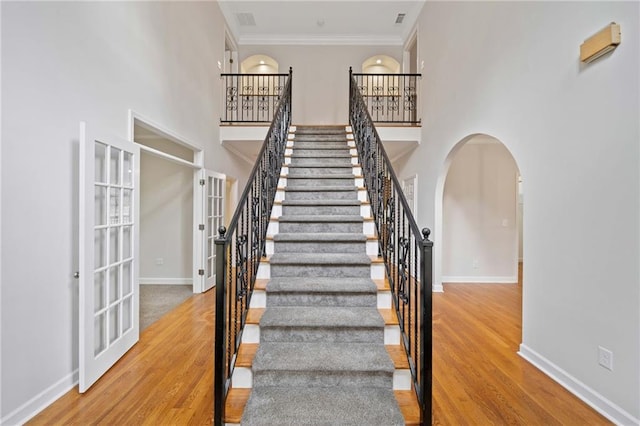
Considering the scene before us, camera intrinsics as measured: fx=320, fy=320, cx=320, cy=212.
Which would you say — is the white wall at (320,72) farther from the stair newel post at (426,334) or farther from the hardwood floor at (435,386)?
the stair newel post at (426,334)

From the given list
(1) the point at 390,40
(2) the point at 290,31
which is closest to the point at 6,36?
(2) the point at 290,31

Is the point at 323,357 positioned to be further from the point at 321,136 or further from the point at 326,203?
the point at 321,136

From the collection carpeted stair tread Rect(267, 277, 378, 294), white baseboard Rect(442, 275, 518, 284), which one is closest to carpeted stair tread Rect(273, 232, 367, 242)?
carpeted stair tread Rect(267, 277, 378, 294)

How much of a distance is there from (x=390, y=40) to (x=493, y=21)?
176 inches

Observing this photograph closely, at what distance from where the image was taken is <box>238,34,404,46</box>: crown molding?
7.41m

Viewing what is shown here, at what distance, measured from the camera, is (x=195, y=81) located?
4723mm

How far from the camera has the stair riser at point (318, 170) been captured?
434 centimetres

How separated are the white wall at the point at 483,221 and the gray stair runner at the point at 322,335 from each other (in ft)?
10.2

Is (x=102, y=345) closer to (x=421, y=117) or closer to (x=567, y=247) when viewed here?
(x=567, y=247)

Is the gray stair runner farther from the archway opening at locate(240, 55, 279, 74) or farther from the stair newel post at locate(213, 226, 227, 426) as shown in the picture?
the archway opening at locate(240, 55, 279, 74)

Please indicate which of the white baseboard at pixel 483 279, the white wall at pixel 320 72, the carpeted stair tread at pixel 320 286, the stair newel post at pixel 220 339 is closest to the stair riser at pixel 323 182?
the carpeted stair tread at pixel 320 286

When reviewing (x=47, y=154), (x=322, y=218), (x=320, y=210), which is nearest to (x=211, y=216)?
(x=320, y=210)

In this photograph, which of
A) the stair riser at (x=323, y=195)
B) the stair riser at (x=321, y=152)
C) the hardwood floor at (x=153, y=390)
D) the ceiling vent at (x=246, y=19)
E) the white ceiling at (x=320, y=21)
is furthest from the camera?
the ceiling vent at (x=246, y=19)

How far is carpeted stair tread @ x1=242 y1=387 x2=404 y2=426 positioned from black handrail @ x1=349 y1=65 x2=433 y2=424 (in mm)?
213
